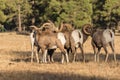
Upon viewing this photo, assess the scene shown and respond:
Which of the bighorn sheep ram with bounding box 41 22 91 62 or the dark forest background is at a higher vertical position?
the bighorn sheep ram with bounding box 41 22 91 62

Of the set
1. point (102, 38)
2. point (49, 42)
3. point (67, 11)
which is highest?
point (102, 38)

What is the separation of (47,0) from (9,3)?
Result: 49.3ft

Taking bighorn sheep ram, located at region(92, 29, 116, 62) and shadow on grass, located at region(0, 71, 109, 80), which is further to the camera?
bighorn sheep ram, located at region(92, 29, 116, 62)

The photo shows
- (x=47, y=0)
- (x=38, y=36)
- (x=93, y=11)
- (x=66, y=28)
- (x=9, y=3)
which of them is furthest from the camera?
(x=9, y=3)

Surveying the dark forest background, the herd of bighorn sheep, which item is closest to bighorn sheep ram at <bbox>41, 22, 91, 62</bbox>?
the herd of bighorn sheep

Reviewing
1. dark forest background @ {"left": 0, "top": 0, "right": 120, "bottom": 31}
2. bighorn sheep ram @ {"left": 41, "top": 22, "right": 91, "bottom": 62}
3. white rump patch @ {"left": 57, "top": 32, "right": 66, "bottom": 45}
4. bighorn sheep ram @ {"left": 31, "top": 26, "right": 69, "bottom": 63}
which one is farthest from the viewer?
dark forest background @ {"left": 0, "top": 0, "right": 120, "bottom": 31}

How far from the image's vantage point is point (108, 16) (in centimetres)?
6512

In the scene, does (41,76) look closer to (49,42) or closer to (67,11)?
(49,42)

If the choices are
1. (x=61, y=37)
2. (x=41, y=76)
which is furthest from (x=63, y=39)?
(x=41, y=76)

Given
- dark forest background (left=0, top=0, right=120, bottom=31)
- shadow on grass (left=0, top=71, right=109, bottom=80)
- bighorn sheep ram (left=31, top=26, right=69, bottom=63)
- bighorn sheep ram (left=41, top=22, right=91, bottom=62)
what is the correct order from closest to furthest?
shadow on grass (left=0, top=71, right=109, bottom=80) → bighorn sheep ram (left=31, top=26, right=69, bottom=63) → bighorn sheep ram (left=41, top=22, right=91, bottom=62) → dark forest background (left=0, top=0, right=120, bottom=31)

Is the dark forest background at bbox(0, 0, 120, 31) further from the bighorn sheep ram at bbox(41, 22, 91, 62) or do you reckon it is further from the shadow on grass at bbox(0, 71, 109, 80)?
the shadow on grass at bbox(0, 71, 109, 80)

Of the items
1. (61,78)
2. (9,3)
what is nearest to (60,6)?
(9,3)

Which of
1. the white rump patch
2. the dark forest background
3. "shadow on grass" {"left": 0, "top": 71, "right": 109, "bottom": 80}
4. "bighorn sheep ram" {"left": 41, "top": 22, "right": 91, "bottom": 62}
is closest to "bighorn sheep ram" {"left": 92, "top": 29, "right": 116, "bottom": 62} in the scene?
"bighorn sheep ram" {"left": 41, "top": 22, "right": 91, "bottom": 62}

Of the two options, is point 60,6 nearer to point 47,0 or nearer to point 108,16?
point 47,0
